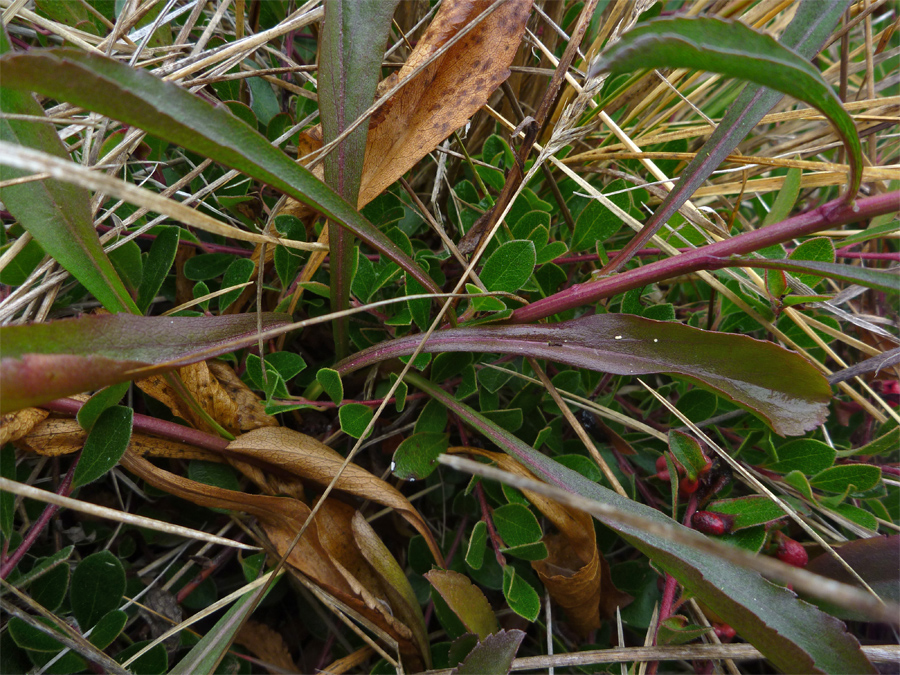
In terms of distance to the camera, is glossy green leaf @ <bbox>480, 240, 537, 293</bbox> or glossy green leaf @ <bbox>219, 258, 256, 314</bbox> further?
glossy green leaf @ <bbox>219, 258, 256, 314</bbox>

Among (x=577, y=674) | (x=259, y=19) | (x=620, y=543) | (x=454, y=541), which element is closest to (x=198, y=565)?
(x=454, y=541)

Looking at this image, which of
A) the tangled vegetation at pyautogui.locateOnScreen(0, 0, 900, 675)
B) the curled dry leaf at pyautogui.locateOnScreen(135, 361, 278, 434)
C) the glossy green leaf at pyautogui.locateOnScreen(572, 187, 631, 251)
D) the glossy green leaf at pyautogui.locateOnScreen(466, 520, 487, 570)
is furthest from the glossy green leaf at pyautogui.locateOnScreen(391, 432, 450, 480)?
the glossy green leaf at pyautogui.locateOnScreen(572, 187, 631, 251)

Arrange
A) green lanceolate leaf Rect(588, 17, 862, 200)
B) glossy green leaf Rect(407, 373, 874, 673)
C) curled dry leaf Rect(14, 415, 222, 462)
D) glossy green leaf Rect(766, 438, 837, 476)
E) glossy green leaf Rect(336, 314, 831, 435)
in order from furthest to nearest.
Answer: glossy green leaf Rect(766, 438, 837, 476) → curled dry leaf Rect(14, 415, 222, 462) → glossy green leaf Rect(336, 314, 831, 435) → glossy green leaf Rect(407, 373, 874, 673) → green lanceolate leaf Rect(588, 17, 862, 200)

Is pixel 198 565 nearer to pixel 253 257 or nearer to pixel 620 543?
pixel 253 257

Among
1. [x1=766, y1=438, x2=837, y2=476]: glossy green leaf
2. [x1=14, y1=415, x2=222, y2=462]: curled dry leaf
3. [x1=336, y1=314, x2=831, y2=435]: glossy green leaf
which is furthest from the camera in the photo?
[x1=766, y1=438, x2=837, y2=476]: glossy green leaf

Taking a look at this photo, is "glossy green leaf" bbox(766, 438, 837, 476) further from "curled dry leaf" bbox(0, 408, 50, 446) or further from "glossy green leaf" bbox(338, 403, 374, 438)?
"curled dry leaf" bbox(0, 408, 50, 446)

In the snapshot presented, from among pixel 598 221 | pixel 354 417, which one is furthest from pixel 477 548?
pixel 598 221

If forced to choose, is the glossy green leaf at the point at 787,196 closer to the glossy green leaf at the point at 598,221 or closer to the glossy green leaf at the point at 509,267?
the glossy green leaf at the point at 598,221
